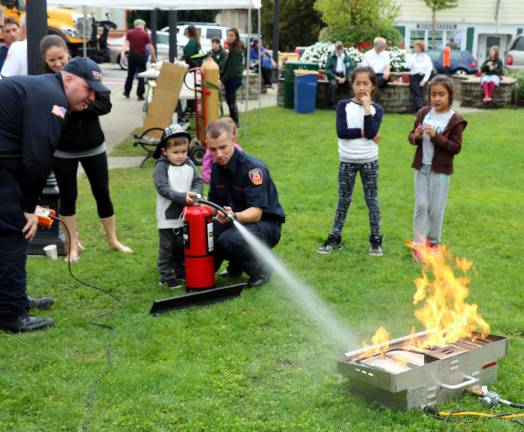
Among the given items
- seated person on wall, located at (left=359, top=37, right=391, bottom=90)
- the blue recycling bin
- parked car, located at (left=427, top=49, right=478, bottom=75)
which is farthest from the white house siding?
the blue recycling bin

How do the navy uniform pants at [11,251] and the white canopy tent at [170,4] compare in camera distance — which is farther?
the white canopy tent at [170,4]

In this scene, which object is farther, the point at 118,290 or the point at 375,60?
the point at 375,60

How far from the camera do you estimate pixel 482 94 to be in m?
19.2

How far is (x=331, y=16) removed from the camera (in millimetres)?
20188

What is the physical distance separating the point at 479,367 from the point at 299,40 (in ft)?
130

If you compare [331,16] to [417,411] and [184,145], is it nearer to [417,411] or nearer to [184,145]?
[184,145]

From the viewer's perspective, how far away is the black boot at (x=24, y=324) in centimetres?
504

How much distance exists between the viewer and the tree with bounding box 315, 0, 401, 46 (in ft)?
64.7

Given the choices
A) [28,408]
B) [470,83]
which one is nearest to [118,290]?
[28,408]

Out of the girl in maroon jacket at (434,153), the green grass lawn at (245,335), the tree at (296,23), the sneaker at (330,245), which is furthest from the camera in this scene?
the tree at (296,23)

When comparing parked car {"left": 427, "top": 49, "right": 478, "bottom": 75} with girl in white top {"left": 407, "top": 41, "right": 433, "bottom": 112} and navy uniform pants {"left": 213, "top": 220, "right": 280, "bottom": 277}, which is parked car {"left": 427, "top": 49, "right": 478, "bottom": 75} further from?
navy uniform pants {"left": 213, "top": 220, "right": 280, "bottom": 277}

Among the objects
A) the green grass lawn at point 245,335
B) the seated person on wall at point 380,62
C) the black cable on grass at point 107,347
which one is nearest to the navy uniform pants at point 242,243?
the green grass lawn at point 245,335

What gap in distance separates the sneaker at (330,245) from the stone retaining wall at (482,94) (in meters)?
13.5

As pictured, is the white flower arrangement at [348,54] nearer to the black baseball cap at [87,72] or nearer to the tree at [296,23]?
the black baseball cap at [87,72]
